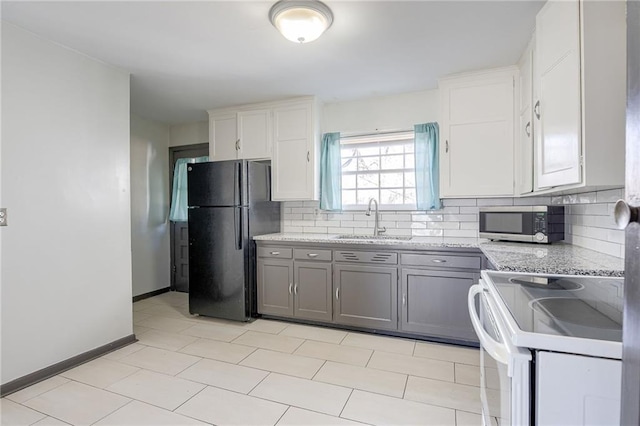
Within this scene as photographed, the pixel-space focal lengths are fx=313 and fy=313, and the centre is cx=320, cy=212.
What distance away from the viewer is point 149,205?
14.4ft

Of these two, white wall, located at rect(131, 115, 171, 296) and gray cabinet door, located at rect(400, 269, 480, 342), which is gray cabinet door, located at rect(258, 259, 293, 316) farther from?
white wall, located at rect(131, 115, 171, 296)

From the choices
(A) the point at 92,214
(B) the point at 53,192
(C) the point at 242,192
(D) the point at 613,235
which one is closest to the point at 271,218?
(C) the point at 242,192

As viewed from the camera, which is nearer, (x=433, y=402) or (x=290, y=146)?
(x=433, y=402)

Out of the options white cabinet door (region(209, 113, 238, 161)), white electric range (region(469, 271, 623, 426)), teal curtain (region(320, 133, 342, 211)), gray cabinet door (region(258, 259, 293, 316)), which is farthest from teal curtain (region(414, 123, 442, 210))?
white electric range (region(469, 271, 623, 426))

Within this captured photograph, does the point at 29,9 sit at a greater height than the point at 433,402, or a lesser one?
greater

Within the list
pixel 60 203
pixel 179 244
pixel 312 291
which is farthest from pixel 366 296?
pixel 179 244

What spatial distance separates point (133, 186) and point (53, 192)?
1957mm

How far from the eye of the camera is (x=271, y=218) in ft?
12.2

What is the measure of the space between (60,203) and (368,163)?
112 inches

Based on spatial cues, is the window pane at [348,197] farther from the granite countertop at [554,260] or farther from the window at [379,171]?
the granite countertop at [554,260]

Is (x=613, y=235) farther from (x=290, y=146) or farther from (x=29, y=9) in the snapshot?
(x=29, y=9)

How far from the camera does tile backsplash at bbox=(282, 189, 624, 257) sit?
6.13 feet

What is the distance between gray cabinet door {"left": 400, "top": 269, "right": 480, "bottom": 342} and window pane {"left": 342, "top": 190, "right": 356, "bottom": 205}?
115cm

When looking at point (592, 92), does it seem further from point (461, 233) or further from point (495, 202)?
point (461, 233)
